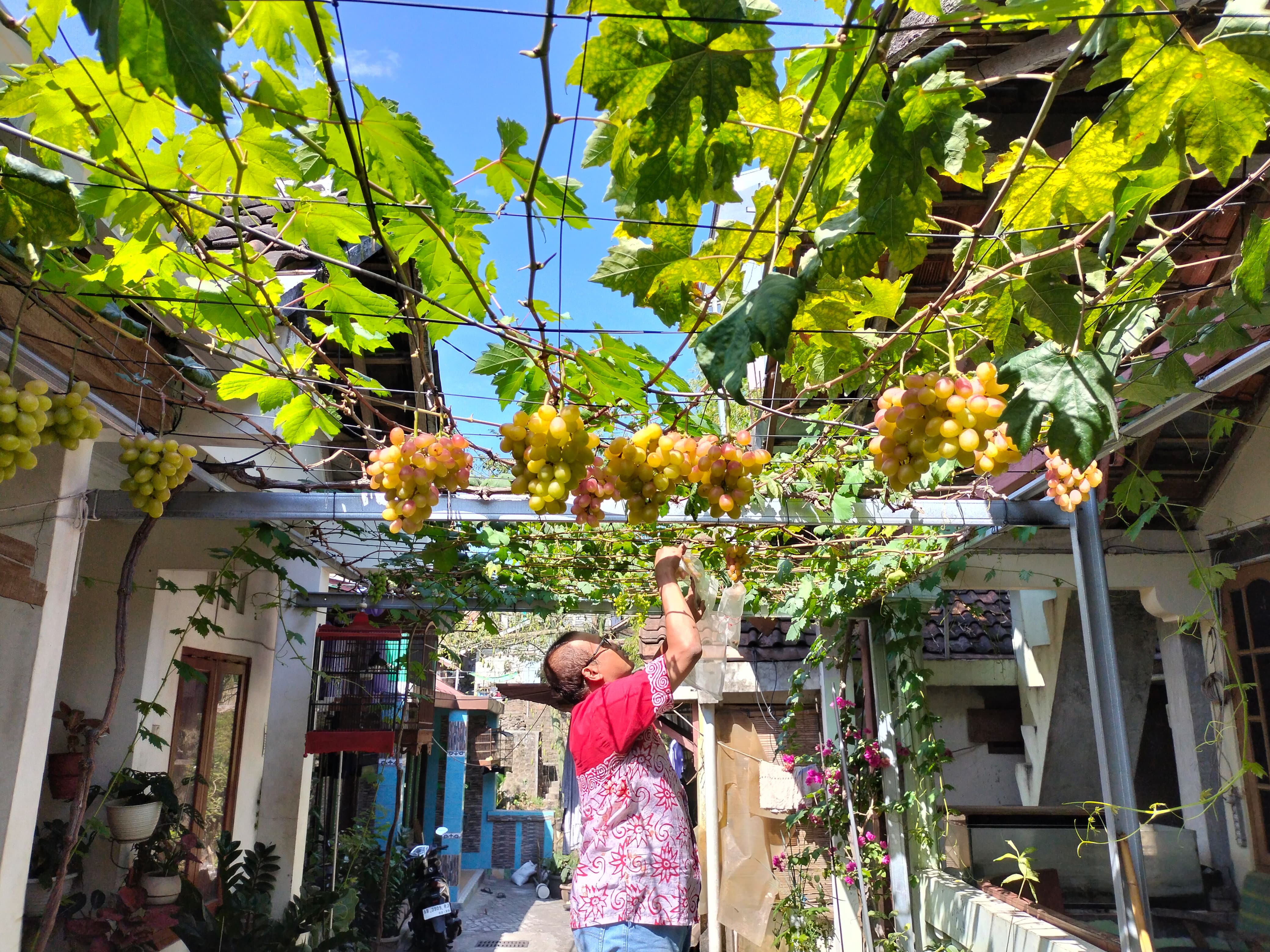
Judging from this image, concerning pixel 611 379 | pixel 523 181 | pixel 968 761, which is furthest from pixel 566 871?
pixel 523 181

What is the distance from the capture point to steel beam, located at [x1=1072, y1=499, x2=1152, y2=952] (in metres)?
2.24

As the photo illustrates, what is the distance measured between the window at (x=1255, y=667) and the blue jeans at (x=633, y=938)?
306cm

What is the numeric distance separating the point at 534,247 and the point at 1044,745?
5739 millimetres

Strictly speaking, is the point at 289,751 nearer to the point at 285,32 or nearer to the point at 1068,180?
the point at 285,32

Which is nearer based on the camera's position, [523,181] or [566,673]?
[523,181]

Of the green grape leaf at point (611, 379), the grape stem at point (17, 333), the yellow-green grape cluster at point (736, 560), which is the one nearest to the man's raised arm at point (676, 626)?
the yellow-green grape cluster at point (736, 560)

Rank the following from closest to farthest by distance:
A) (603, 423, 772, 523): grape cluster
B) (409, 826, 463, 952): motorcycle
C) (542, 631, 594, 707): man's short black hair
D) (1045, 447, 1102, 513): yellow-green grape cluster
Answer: (603, 423, 772, 523): grape cluster < (1045, 447, 1102, 513): yellow-green grape cluster < (542, 631, 594, 707): man's short black hair < (409, 826, 463, 952): motorcycle

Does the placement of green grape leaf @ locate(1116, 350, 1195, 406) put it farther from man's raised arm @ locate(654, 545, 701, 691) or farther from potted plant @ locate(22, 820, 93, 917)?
potted plant @ locate(22, 820, 93, 917)

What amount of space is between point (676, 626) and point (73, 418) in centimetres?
139

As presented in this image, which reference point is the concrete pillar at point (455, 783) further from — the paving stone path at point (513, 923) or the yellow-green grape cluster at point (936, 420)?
the yellow-green grape cluster at point (936, 420)

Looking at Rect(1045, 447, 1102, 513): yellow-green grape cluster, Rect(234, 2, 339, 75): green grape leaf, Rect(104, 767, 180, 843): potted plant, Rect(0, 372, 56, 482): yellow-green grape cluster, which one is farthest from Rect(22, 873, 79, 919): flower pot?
Rect(1045, 447, 1102, 513): yellow-green grape cluster

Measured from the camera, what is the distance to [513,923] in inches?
453

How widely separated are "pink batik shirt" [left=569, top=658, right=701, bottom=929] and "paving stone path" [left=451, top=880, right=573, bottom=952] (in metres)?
7.21

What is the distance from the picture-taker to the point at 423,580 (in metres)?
5.13
